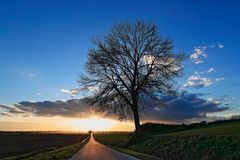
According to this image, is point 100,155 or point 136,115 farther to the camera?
point 136,115

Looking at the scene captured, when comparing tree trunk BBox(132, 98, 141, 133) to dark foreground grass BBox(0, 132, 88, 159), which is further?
tree trunk BBox(132, 98, 141, 133)

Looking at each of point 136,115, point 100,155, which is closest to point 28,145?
point 136,115

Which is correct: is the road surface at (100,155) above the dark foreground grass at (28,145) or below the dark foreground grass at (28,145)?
below

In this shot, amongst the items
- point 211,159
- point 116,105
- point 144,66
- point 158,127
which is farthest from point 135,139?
point 211,159

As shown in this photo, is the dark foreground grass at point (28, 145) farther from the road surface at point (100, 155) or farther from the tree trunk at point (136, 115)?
the tree trunk at point (136, 115)

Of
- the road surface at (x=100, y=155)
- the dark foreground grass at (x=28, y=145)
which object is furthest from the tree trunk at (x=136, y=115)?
the road surface at (x=100, y=155)

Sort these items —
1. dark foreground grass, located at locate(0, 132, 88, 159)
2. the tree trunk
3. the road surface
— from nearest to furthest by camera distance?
the road surface, dark foreground grass, located at locate(0, 132, 88, 159), the tree trunk

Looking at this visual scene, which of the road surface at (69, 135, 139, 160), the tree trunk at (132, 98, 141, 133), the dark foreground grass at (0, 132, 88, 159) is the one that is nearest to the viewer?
the road surface at (69, 135, 139, 160)

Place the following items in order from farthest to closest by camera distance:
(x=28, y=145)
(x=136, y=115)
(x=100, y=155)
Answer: (x=28, y=145) < (x=136, y=115) < (x=100, y=155)

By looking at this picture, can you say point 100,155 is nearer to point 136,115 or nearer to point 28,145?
point 136,115

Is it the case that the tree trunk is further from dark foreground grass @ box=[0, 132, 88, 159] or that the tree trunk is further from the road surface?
the road surface

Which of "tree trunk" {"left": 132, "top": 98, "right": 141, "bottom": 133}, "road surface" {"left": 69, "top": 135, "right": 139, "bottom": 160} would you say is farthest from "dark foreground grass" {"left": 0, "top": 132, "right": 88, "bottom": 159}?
"tree trunk" {"left": 132, "top": 98, "right": 141, "bottom": 133}

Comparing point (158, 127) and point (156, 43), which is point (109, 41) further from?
point (158, 127)

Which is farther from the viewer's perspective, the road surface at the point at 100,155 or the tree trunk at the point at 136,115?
the tree trunk at the point at 136,115
